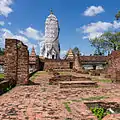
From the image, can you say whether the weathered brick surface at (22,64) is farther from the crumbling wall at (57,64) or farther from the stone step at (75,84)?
the crumbling wall at (57,64)

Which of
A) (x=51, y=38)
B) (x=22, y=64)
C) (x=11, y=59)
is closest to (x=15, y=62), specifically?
(x=11, y=59)

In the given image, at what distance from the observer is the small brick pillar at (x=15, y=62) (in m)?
10.3

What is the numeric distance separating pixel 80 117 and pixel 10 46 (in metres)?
7.12

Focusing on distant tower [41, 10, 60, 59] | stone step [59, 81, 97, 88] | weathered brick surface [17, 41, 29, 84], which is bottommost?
stone step [59, 81, 97, 88]

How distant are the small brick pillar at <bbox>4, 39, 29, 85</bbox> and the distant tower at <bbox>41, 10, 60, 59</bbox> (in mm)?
53402

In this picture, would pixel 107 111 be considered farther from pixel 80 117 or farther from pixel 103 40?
pixel 103 40

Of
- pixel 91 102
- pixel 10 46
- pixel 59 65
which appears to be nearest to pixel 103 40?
pixel 59 65

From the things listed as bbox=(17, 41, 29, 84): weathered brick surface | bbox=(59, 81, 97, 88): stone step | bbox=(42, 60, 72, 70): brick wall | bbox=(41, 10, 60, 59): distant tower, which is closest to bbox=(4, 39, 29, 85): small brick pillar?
bbox=(17, 41, 29, 84): weathered brick surface

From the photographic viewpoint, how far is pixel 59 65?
1704 inches

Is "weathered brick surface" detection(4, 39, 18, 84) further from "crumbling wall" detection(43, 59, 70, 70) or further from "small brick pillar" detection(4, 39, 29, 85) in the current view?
"crumbling wall" detection(43, 59, 70, 70)

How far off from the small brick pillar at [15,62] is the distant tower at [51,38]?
53.4 m

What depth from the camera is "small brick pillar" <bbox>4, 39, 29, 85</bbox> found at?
10.3 metres

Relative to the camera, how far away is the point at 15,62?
10414 millimetres

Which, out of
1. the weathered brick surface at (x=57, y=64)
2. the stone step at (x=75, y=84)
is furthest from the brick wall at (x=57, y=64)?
the stone step at (x=75, y=84)
